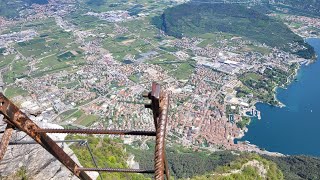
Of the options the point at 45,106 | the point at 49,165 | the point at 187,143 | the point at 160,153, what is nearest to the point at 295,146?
the point at 187,143

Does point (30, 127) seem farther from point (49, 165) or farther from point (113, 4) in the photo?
point (113, 4)

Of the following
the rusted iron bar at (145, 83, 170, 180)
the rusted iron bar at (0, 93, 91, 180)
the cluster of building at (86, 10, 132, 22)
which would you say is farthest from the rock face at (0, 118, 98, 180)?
the cluster of building at (86, 10, 132, 22)

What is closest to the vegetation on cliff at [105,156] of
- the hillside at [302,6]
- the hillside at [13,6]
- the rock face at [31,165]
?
the rock face at [31,165]

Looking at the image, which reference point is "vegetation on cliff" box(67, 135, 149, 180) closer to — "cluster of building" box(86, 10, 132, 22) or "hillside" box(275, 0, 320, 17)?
"cluster of building" box(86, 10, 132, 22)

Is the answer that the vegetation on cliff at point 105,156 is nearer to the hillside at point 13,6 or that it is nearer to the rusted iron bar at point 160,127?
the rusted iron bar at point 160,127

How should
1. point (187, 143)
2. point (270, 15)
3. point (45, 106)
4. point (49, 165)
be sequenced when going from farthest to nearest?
1. point (270, 15)
2. point (45, 106)
3. point (187, 143)
4. point (49, 165)
